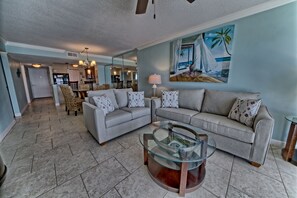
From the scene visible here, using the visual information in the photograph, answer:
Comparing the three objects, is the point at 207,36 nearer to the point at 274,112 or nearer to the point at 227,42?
the point at 227,42

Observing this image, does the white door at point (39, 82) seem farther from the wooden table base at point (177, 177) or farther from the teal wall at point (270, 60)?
the teal wall at point (270, 60)

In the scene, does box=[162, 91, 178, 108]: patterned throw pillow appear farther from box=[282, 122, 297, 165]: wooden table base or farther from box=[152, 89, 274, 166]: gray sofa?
box=[282, 122, 297, 165]: wooden table base

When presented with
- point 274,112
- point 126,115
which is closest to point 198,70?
point 274,112

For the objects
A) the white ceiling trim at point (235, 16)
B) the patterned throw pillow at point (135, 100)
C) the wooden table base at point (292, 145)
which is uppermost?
the white ceiling trim at point (235, 16)

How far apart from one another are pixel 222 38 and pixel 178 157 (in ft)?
8.64

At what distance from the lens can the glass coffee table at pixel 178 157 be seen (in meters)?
1.22

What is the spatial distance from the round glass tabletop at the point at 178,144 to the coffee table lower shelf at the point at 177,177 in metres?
0.11

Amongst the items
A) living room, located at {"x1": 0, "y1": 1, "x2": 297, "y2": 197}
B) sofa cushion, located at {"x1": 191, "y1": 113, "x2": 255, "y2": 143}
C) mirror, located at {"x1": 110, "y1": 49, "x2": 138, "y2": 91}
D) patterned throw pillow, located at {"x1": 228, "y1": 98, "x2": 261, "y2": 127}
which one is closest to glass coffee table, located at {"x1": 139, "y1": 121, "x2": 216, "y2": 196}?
living room, located at {"x1": 0, "y1": 1, "x2": 297, "y2": 197}

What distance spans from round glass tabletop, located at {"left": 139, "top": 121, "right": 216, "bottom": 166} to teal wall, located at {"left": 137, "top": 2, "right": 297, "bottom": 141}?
1549 millimetres

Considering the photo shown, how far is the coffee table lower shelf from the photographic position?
119 cm

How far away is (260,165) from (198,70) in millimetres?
2123

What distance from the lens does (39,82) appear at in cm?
787

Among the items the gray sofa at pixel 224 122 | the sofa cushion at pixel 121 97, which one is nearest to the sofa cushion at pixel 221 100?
the gray sofa at pixel 224 122

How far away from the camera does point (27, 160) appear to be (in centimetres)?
179
